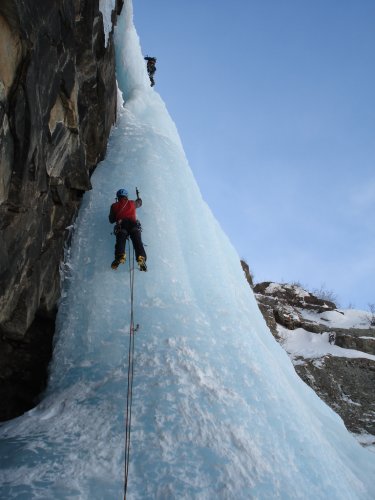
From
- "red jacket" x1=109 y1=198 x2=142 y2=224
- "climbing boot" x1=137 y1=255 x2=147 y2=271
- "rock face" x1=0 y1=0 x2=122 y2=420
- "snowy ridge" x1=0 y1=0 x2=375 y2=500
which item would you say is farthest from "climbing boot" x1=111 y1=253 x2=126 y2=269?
"rock face" x1=0 y1=0 x2=122 y2=420

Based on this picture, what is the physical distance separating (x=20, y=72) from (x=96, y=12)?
305 centimetres

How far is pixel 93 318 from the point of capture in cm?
482

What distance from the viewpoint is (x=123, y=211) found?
541 cm

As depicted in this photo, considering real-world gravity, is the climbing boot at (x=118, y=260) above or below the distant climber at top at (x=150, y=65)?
below

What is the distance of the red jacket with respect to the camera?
5359 mm

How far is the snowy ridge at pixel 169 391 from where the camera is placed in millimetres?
3150

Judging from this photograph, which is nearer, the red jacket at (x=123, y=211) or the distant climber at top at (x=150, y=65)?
the red jacket at (x=123, y=211)

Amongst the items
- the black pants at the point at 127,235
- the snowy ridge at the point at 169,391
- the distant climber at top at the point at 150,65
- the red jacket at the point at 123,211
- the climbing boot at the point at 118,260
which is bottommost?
the snowy ridge at the point at 169,391

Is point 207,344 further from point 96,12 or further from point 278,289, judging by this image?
point 278,289

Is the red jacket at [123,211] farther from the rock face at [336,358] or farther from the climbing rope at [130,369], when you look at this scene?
the rock face at [336,358]

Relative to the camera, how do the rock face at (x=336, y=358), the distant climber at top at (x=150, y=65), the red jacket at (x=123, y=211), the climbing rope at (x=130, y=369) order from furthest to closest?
the distant climber at top at (x=150, y=65)
the rock face at (x=336, y=358)
the red jacket at (x=123, y=211)
the climbing rope at (x=130, y=369)

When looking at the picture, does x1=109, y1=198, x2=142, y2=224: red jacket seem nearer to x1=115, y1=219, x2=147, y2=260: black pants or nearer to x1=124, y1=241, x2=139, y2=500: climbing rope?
x1=115, y1=219, x2=147, y2=260: black pants

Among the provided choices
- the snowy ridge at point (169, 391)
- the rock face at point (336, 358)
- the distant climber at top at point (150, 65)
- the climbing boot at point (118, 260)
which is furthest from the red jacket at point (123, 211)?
the distant climber at top at point (150, 65)

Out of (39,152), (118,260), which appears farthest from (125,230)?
(39,152)
